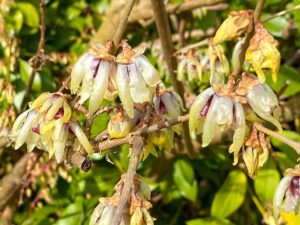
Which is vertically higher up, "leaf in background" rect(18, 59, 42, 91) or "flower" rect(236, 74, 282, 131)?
"flower" rect(236, 74, 282, 131)

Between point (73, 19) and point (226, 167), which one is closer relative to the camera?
point (226, 167)

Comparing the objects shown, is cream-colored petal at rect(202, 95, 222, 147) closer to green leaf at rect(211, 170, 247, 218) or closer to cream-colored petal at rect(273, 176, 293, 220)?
cream-colored petal at rect(273, 176, 293, 220)

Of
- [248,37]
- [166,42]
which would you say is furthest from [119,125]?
[166,42]

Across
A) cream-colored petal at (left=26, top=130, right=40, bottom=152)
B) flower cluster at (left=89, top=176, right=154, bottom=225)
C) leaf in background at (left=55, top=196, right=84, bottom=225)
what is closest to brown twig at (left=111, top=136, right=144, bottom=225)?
flower cluster at (left=89, top=176, right=154, bottom=225)

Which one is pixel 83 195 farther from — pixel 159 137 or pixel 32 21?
pixel 159 137

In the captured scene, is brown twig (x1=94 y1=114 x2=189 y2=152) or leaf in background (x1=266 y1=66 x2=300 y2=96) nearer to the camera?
brown twig (x1=94 y1=114 x2=189 y2=152)

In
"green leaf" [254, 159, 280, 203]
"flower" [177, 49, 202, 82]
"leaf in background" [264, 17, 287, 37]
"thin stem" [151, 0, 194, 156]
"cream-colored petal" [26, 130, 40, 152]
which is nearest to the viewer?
"cream-colored petal" [26, 130, 40, 152]

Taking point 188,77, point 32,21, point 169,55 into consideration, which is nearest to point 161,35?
point 169,55
